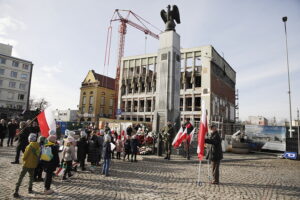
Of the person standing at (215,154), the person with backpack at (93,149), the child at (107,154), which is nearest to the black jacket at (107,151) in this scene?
the child at (107,154)

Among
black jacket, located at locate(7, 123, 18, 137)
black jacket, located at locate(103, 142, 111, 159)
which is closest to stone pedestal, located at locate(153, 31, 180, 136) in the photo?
black jacket, located at locate(103, 142, 111, 159)

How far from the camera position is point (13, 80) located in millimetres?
52188

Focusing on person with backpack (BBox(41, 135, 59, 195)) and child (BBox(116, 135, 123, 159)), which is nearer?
person with backpack (BBox(41, 135, 59, 195))

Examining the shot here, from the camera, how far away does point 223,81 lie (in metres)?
41.0

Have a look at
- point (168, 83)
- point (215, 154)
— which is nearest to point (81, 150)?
point (215, 154)

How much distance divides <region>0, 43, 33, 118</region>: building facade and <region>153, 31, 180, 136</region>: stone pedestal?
152ft

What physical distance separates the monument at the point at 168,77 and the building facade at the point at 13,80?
152 feet

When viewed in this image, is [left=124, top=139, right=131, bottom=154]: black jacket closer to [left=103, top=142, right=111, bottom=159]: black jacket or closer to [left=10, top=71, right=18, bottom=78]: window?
[left=103, top=142, right=111, bottom=159]: black jacket

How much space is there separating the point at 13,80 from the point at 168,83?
169 ft

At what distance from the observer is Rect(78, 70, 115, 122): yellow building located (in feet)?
171

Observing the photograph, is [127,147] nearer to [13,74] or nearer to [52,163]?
[52,163]

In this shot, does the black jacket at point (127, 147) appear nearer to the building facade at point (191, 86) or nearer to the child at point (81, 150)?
the child at point (81, 150)

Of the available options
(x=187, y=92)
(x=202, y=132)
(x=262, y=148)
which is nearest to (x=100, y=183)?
(x=202, y=132)

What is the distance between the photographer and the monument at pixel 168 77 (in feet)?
47.0
